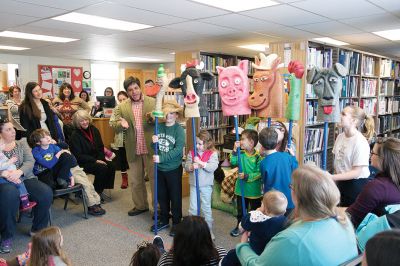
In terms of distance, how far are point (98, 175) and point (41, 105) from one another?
1.06 metres

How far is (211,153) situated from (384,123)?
4.80 meters

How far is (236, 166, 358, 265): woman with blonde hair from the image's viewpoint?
4.14 feet

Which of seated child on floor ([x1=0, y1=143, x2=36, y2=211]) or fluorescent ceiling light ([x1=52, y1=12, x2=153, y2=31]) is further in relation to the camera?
fluorescent ceiling light ([x1=52, y1=12, x2=153, y2=31])

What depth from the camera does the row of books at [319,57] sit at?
13.7ft

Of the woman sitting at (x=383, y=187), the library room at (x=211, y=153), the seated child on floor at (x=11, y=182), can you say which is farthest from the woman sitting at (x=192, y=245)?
the seated child on floor at (x=11, y=182)

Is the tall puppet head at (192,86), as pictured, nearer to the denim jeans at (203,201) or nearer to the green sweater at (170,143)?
the green sweater at (170,143)

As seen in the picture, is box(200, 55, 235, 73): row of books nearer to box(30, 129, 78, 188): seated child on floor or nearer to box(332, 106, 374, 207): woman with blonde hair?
box(30, 129, 78, 188): seated child on floor

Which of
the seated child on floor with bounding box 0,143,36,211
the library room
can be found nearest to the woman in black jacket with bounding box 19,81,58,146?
the library room

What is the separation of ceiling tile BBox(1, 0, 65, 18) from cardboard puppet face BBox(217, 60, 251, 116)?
1959 millimetres

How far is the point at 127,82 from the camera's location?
3.44 m

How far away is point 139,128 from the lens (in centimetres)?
357

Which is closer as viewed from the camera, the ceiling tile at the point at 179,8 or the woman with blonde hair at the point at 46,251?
the woman with blonde hair at the point at 46,251

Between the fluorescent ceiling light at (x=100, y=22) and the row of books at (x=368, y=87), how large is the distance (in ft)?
11.6

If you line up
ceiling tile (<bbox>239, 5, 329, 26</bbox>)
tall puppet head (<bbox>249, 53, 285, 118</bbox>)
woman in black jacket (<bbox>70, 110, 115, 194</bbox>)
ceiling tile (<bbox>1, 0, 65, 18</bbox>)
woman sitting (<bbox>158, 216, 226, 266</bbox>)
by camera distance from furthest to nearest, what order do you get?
woman in black jacket (<bbox>70, 110, 115, 194</bbox>) < ceiling tile (<bbox>239, 5, 329, 26</bbox>) < ceiling tile (<bbox>1, 0, 65, 18</bbox>) < tall puppet head (<bbox>249, 53, 285, 118</bbox>) < woman sitting (<bbox>158, 216, 226, 266</bbox>)
